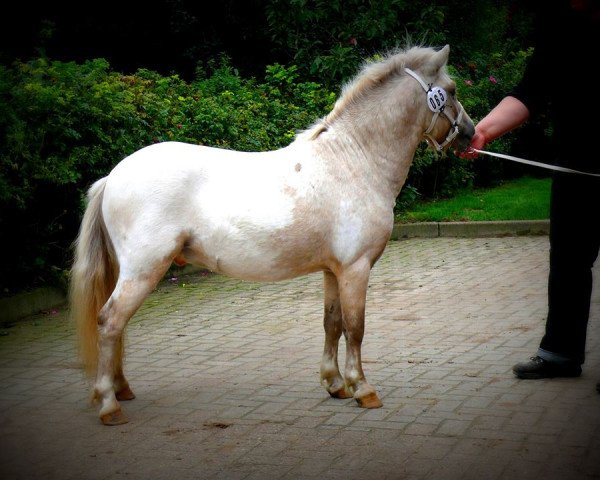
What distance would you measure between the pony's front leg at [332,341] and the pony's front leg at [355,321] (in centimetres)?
19

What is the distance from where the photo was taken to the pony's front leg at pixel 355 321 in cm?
534

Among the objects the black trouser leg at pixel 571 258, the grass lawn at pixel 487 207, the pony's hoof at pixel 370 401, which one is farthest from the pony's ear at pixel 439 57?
the grass lawn at pixel 487 207

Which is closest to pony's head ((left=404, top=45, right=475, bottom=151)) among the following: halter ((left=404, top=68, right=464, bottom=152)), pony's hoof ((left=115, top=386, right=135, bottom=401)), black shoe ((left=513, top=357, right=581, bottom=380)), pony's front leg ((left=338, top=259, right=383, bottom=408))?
halter ((left=404, top=68, right=464, bottom=152))

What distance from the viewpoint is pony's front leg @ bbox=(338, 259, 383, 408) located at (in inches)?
210

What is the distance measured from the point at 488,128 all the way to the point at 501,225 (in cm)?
716

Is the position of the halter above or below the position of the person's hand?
above

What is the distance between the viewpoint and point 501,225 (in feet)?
42.1

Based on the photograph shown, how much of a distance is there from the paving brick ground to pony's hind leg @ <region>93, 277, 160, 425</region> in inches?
4.9

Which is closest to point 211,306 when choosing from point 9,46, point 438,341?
point 438,341

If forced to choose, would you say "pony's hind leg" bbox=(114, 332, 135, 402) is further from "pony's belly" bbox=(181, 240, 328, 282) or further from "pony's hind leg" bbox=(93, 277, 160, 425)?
"pony's belly" bbox=(181, 240, 328, 282)

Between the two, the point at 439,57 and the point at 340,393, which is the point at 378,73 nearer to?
the point at 439,57

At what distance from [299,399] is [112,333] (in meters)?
1.24

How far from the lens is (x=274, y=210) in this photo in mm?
5230

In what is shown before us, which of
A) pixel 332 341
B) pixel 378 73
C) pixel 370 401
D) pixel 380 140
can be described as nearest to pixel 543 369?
pixel 370 401
